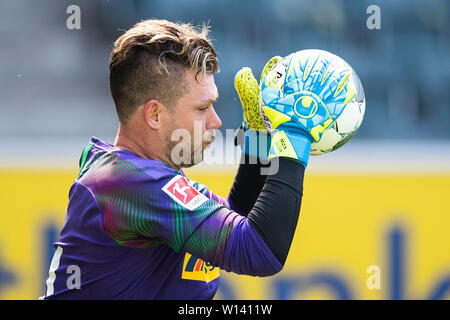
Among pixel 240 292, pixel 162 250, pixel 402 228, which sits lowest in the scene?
pixel 240 292

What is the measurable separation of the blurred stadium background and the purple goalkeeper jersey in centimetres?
215

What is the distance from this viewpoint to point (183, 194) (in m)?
1.99

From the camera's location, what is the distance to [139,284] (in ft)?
6.84

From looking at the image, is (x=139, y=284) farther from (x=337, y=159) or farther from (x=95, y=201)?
(x=337, y=159)

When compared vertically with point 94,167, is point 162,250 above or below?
below

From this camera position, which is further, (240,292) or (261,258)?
(240,292)

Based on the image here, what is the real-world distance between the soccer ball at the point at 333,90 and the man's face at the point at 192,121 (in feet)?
0.66

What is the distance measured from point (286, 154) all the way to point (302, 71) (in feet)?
1.07

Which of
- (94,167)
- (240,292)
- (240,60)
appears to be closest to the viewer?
(94,167)

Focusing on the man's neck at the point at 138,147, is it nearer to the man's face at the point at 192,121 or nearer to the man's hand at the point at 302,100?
the man's face at the point at 192,121

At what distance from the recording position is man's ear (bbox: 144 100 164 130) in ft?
7.00

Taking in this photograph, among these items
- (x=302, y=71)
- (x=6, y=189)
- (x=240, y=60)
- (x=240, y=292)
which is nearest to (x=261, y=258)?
(x=302, y=71)

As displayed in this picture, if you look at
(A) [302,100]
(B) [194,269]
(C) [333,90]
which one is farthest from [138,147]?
(C) [333,90]

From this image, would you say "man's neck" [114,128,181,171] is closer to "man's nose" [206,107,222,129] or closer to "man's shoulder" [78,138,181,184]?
"man's shoulder" [78,138,181,184]
